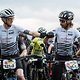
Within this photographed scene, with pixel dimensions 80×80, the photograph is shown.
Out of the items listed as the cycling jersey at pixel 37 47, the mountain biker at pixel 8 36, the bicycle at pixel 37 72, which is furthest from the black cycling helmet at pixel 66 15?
the cycling jersey at pixel 37 47

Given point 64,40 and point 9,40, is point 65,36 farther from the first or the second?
point 9,40

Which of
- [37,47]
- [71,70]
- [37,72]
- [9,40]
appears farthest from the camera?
[37,47]

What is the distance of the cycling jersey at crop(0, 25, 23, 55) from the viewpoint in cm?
1120

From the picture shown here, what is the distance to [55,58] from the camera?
1222 centimetres

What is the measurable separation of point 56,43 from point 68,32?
1.44ft

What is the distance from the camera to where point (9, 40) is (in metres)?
11.3

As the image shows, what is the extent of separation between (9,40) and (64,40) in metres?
1.94

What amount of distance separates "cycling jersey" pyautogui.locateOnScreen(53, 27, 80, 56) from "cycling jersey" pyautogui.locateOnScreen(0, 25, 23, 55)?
5.16ft

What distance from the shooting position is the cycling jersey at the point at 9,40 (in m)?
11.2

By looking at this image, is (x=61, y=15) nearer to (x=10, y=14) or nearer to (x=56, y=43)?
(x=56, y=43)

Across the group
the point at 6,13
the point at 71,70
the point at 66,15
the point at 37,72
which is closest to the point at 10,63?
the point at 6,13

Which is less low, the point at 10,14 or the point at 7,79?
the point at 10,14

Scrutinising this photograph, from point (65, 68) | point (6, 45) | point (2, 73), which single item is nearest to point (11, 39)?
point (6, 45)

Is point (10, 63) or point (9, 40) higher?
point (9, 40)
